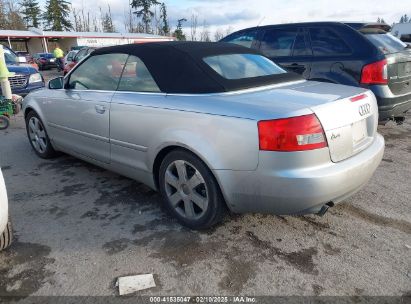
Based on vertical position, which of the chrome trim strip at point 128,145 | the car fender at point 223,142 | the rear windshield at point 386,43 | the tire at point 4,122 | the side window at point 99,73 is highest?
the rear windshield at point 386,43

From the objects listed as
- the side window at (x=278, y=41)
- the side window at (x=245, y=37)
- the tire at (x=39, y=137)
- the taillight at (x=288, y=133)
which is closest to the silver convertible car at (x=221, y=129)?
the taillight at (x=288, y=133)

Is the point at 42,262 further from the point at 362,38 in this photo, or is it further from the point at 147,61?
the point at 362,38

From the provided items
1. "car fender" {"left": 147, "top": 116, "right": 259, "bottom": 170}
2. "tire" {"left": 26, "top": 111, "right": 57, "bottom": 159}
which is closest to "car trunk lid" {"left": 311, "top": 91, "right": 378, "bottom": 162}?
"car fender" {"left": 147, "top": 116, "right": 259, "bottom": 170}

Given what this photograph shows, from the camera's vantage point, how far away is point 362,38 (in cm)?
501

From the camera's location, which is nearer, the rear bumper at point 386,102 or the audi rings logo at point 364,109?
the audi rings logo at point 364,109

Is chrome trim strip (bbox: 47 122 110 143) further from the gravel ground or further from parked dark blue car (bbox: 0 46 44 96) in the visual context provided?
parked dark blue car (bbox: 0 46 44 96)

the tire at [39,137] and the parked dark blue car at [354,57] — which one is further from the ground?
the parked dark blue car at [354,57]

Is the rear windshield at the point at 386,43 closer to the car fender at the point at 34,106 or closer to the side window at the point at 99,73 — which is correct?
the side window at the point at 99,73

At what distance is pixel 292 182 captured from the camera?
244cm

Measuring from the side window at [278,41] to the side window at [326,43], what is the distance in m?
0.38

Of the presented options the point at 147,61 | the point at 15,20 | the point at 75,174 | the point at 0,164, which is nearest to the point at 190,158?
the point at 147,61

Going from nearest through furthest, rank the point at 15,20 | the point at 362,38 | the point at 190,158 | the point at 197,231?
1. the point at 190,158
2. the point at 197,231
3. the point at 362,38
4. the point at 15,20

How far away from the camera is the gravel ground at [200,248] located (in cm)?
244

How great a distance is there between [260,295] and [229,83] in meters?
1.62
